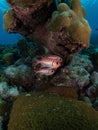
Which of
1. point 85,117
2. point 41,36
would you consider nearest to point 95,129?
point 85,117

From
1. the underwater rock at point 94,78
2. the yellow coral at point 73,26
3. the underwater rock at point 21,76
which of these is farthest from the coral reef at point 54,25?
the underwater rock at point 94,78

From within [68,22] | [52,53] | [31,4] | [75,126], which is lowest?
[75,126]

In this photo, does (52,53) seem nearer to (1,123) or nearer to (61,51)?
(61,51)

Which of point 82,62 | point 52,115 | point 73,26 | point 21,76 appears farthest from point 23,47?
point 52,115

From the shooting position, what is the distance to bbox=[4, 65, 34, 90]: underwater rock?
6.10m

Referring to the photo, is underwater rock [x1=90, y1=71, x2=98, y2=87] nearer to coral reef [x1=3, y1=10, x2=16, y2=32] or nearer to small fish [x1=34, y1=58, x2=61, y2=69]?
small fish [x1=34, y1=58, x2=61, y2=69]

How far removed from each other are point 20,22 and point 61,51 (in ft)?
4.49

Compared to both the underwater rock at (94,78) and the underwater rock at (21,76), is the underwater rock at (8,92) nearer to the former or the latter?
the underwater rock at (21,76)

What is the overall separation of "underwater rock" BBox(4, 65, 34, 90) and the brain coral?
137cm

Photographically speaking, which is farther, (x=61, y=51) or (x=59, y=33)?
(x=61, y=51)

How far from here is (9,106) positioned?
542cm

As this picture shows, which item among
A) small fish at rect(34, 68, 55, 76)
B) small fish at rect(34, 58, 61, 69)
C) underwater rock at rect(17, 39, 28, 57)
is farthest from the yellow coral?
underwater rock at rect(17, 39, 28, 57)

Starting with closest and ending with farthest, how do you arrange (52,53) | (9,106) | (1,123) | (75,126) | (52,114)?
(75,126) → (52,114) → (1,123) → (9,106) → (52,53)

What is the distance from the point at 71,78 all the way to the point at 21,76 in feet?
3.95
